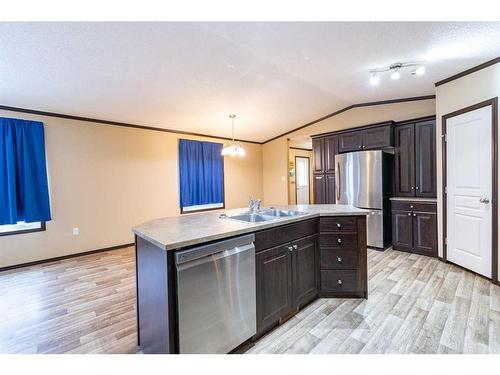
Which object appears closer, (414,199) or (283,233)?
(283,233)

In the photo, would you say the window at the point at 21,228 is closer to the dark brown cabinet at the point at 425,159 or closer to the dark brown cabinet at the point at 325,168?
the dark brown cabinet at the point at 325,168

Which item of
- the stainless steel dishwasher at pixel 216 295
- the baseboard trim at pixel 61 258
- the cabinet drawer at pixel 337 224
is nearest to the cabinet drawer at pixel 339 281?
the cabinet drawer at pixel 337 224

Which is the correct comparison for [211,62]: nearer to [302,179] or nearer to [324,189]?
[324,189]

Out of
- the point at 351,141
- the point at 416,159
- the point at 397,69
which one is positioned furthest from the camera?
the point at 351,141

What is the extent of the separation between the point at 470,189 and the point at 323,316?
2562 mm

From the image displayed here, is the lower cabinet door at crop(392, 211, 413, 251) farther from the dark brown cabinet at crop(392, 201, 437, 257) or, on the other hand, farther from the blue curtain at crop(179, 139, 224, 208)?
the blue curtain at crop(179, 139, 224, 208)

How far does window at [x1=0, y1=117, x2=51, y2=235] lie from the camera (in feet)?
10.9

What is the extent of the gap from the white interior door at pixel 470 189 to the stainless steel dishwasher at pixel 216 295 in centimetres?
298

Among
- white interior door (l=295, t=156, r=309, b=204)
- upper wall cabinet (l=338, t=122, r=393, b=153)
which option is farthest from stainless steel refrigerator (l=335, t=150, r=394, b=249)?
white interior door (l=295, t=156, r=309, b=204)

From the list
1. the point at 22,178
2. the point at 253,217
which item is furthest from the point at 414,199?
the point at 22,178

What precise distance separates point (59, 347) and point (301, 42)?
11.2 feet

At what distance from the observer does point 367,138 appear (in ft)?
14.5

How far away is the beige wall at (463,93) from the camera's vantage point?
9.17 ft

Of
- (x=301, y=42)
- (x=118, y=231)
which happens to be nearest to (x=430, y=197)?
(x=301, y=42)
